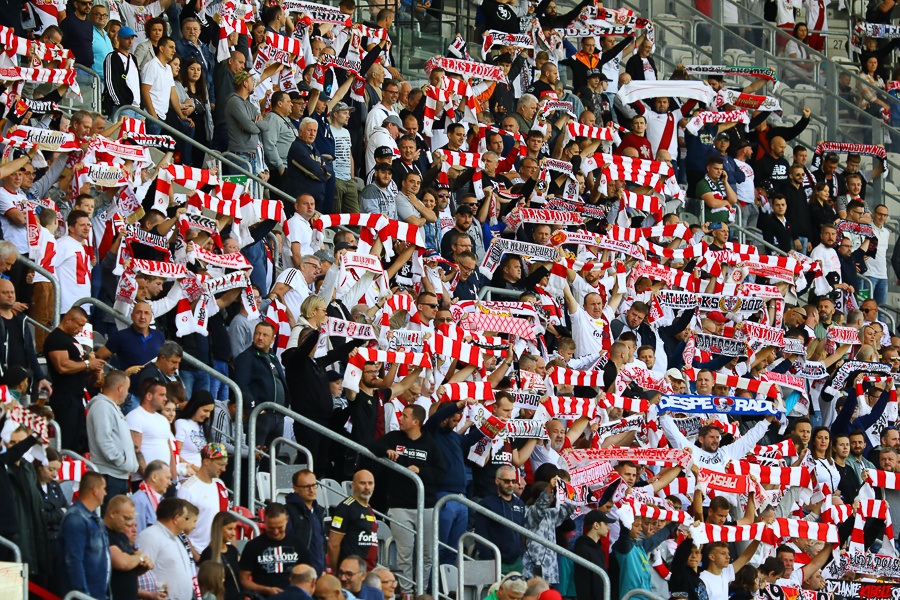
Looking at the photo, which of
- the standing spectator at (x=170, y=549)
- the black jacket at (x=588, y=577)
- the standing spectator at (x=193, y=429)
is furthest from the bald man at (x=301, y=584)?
the black jacket at (x=588, y=577)

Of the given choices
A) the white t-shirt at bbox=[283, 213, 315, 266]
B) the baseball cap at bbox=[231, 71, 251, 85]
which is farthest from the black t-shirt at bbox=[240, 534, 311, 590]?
the baseball cap at bbox=[231, 71, 251, 85]

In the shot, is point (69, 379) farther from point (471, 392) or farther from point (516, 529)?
point (471, 392)

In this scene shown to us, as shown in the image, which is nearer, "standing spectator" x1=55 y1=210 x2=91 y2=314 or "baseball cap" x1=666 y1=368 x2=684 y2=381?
"standing spectator" x1=55 y1=210 x2=91 y2=314

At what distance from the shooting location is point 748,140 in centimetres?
2583

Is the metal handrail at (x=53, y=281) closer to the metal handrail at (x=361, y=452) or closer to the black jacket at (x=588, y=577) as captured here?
the metal handrail at (x=361, y=452)

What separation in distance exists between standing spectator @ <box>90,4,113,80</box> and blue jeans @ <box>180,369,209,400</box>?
15.0ft

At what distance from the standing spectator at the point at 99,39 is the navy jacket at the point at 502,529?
20.2 ft

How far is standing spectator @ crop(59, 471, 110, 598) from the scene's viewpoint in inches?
494

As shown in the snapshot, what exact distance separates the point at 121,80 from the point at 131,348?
15.1ft

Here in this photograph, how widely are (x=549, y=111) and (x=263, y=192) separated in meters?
4.80

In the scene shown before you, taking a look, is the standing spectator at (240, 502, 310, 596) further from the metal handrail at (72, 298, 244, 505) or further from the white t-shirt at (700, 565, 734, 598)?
the white t-shirt at (700, 565, 734, 598)

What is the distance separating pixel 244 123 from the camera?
20.0 meters

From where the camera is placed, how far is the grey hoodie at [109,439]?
45.5 ft

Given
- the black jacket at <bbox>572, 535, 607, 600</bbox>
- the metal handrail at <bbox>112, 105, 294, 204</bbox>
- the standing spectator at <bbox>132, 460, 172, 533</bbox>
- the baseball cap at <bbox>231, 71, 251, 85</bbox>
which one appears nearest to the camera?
the standing spectator at <bbox>132, 460, 172, 533</bbox>
